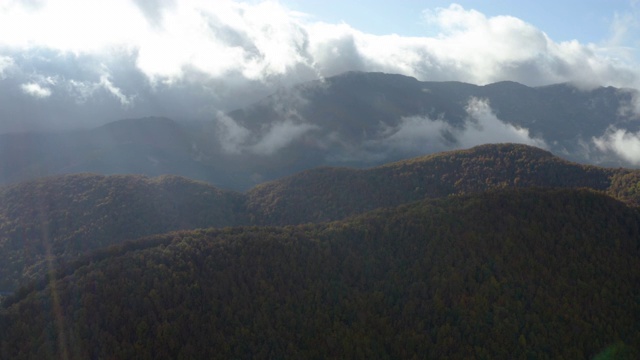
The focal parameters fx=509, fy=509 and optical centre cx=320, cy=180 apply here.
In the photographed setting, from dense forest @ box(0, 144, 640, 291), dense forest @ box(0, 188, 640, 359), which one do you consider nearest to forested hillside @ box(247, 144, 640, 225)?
dense forest @ box(0, 144, 640, 291)

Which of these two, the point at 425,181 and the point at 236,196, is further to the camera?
the point at 236,196

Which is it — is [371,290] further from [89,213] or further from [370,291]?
[89,213]

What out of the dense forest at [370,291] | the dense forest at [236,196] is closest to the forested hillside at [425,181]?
the dense forest at [236,196]

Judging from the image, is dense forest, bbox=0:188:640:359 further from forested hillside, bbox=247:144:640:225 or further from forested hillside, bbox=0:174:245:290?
forested hillside, bbox=247:144:640:225

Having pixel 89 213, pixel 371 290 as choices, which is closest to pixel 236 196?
pixel 89 213

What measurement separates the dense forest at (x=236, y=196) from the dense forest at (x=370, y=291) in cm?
4767

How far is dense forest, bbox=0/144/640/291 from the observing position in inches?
4700

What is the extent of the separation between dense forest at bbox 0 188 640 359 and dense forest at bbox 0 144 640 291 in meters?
47.7

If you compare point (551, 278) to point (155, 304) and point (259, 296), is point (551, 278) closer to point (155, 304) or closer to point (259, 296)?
point (259, 296)

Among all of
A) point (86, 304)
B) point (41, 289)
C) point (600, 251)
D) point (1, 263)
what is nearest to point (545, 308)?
point (600, 251)

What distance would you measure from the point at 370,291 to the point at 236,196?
306 ft

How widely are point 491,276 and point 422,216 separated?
60.4ft

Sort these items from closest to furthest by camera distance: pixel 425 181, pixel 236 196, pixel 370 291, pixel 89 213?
pixel 370 291
pixel 89 213
pixel 425 181
pixel 236 196

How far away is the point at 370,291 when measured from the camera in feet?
216
